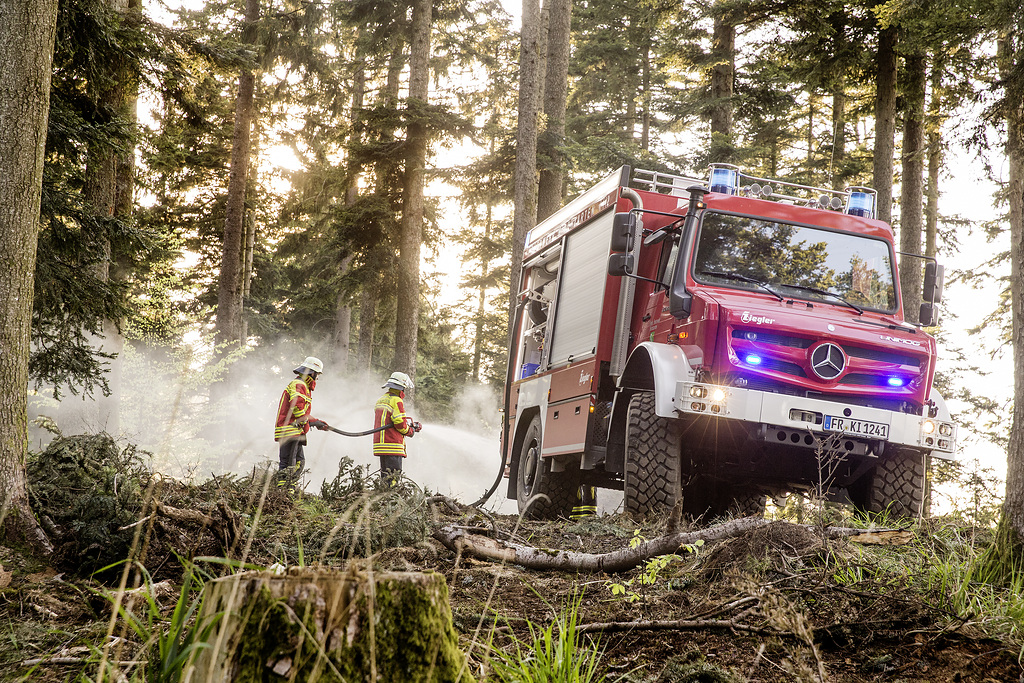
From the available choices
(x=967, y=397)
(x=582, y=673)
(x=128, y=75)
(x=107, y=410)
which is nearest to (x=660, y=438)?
(x=582, y=673)

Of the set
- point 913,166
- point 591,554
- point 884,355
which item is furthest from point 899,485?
point 913,166

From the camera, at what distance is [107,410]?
14469 mm

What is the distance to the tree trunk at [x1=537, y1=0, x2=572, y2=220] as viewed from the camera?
57.9 feet

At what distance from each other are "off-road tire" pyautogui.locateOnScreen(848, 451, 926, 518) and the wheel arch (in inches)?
73.6

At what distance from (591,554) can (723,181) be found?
4.46m

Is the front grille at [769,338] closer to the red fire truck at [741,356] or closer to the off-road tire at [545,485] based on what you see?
the red fire truck at [741,356]

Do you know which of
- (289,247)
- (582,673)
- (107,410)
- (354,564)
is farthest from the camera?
(289,247)

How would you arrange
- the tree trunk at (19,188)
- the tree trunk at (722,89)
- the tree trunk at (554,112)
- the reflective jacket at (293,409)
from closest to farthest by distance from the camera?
the tree trunk at (19,188)
the reflective jacket at (293,409)
the tree trunk at (554,112)
the tree trunk at (722,89)

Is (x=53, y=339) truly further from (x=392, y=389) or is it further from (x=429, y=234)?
(x=429, y=234)

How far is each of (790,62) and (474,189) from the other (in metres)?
7.15

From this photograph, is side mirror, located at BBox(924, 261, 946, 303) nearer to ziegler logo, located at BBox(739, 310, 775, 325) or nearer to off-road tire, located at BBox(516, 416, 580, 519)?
ziegler logo, located at BBox(739, 310, 775, 325)

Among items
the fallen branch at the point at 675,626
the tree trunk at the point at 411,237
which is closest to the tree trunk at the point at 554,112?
the tree trunk at the point at 411,237

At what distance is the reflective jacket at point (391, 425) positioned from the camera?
1085 cm

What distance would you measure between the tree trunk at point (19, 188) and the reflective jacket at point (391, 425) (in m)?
5.43
